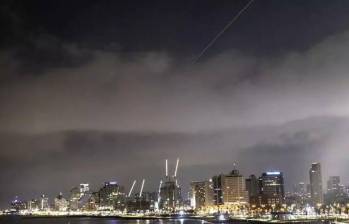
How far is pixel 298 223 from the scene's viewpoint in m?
119

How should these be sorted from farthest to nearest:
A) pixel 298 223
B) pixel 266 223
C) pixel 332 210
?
pixel 332 210
pixel 266 223
pixel 298 223

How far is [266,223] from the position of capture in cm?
12762

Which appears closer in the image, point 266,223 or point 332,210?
point 266,223

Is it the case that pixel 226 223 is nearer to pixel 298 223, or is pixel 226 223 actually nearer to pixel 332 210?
pixel 298 223

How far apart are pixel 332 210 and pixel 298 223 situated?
60147 millimetres

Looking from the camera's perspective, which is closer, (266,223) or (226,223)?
(266,223)

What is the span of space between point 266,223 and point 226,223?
44.0 feet

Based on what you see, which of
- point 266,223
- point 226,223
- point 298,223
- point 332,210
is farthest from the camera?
point 332,210

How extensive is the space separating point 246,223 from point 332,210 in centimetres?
5345

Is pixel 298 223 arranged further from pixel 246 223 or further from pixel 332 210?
pixel 332 210

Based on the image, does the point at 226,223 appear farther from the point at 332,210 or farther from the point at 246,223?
the point at 332,210

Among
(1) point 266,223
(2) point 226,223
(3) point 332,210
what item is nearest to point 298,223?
(1) point 266,223

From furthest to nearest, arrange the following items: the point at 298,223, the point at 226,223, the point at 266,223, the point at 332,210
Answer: the point at 332,210, the point at 226,223, the point at 266,223, the point at 298,223

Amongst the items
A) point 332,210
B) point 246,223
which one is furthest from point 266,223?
point 332,210
